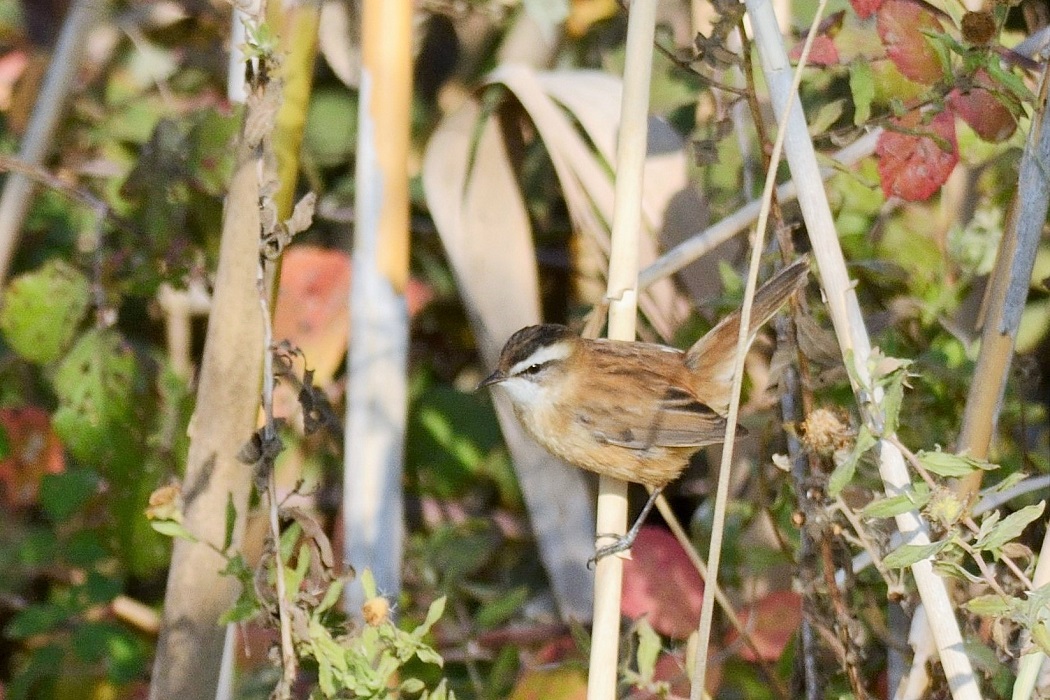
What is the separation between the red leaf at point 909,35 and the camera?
1.99 m


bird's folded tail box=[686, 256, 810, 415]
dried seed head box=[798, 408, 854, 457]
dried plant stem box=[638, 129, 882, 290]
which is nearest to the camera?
dried seed head box=[798, 408, 854, 457]

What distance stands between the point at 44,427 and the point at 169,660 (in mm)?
1526

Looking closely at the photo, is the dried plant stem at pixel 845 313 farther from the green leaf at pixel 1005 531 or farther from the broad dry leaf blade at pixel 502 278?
the broad dry leaf blade at pixel 502 278

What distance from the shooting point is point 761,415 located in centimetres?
261

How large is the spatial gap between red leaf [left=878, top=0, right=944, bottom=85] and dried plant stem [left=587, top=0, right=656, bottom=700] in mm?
410

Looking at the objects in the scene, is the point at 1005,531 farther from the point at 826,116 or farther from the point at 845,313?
the point at 826,116

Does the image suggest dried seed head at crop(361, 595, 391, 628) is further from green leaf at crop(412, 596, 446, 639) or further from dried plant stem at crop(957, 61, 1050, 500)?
dried plant stem at crop(957, 61, 1050, 500)

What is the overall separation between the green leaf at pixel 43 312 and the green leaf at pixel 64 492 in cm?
30

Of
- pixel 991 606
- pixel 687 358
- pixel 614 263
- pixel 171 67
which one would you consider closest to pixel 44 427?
pixel 171 67

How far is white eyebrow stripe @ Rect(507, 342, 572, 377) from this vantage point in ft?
8.80

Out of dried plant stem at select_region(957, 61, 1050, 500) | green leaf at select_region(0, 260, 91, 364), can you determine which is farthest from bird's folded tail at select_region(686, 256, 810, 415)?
green leaf at select_region(0, 260, 91, 364)

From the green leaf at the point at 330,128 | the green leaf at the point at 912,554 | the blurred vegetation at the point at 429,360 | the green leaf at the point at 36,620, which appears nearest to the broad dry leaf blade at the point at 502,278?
the blurred vegetation at the point at 429,360

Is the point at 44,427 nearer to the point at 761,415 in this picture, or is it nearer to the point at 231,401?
the point at 231,401

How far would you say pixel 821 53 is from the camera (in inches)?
83.9
